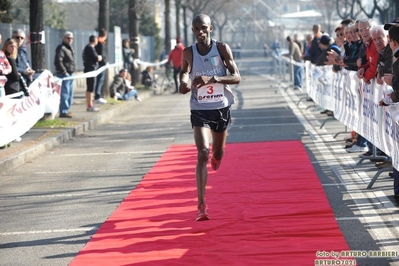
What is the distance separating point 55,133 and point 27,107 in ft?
5.97

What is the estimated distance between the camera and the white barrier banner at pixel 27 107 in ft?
48.5

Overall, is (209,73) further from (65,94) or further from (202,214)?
(65,94)

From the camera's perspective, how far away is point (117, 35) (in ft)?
103

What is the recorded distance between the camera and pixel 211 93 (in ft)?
31.6

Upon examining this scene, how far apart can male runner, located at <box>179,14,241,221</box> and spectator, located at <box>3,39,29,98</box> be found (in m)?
7.51

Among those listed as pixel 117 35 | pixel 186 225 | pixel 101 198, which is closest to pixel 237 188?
pixel 101 198

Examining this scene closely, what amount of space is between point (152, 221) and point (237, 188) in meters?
2.10

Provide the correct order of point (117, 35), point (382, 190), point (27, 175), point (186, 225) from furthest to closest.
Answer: point (117, 35) → point (27, 175) → point (382, 190) → point (186, 225)

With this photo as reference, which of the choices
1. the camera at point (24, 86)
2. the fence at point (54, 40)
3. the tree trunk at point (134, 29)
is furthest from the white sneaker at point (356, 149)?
the tree trunk at point (134, 29)

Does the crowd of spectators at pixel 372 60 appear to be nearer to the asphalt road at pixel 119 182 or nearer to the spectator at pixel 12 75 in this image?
the asphalt road at pixel 119 182

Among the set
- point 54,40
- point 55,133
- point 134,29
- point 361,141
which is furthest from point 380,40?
point 134,29

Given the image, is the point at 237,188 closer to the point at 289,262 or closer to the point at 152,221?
the point at 152,221

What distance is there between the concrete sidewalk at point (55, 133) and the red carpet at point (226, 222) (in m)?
2.66

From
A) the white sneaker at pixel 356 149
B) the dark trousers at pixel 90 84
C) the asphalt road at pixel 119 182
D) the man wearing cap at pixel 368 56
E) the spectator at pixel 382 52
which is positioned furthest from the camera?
the dark trousers at pixel 90 84
